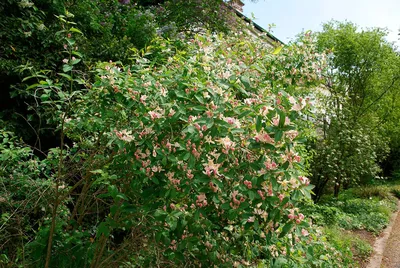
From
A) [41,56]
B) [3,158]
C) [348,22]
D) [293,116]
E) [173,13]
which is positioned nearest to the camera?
[293,116]

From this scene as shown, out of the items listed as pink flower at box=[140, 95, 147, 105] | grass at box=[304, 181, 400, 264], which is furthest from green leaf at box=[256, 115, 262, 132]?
grass at box=[304, 181, 400, 264]

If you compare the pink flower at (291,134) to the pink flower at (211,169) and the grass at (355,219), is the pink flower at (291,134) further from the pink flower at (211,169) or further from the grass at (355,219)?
the grass at (355,219)

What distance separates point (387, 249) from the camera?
648 centimetres

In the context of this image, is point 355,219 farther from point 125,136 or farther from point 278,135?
point 125,136

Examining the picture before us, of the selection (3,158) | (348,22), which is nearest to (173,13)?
(3,158)

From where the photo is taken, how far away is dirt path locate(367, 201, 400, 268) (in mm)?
5642

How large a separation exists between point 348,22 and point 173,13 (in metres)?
8.04

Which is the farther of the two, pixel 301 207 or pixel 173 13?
pixel 173 13

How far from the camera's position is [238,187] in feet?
6.41

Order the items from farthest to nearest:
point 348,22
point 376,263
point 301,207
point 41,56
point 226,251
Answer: point 348,22
point 376,263
point 41,56
point 226,251
point 301,207

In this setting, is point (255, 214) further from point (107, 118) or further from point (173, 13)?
point (173, 13)

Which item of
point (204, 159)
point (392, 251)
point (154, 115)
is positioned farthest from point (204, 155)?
point (392, 251)

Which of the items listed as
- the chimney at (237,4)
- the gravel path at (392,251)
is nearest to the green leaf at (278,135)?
the gravel path at (392,251)

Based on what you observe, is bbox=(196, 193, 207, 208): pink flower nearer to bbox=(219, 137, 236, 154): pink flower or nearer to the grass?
bbox=(219, 137, 236, 154): pink flower
